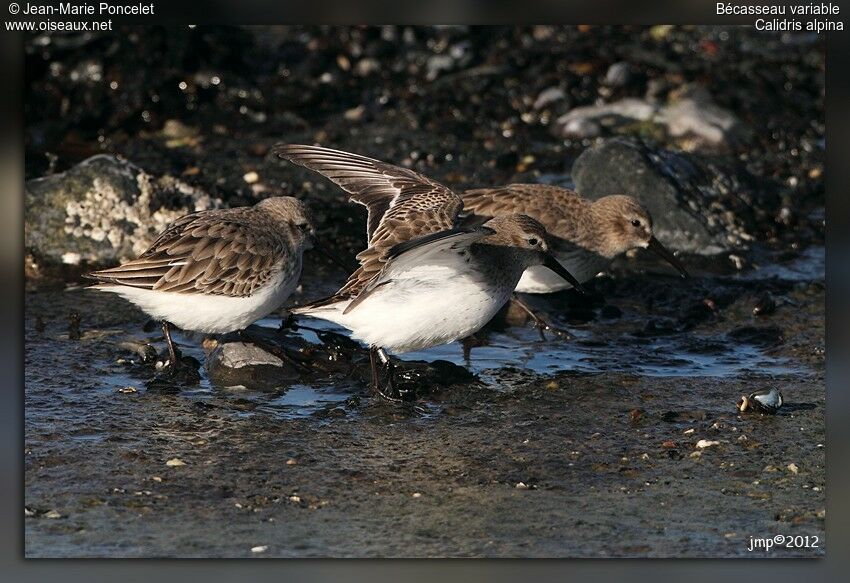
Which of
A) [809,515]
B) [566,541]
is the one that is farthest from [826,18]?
[566,541]

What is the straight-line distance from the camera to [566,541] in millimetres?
5293

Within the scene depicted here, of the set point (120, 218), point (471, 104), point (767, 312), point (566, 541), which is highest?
point (471, 104)

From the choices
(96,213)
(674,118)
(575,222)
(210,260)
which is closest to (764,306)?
(575,222)

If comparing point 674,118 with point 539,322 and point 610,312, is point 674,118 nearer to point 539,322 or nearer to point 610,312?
point 610,312

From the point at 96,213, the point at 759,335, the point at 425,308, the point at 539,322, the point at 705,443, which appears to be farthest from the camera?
the point at 96,213

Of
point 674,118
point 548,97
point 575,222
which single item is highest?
point 548,97

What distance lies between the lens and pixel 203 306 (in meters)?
7.14

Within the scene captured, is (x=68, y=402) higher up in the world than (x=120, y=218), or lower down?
lower down

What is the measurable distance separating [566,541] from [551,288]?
345 cm

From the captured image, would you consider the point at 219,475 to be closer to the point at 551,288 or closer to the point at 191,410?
the point at 191,410

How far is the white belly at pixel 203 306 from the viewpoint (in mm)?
7137

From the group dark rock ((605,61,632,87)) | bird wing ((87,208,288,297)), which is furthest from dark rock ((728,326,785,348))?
dark rock ((605,61,632,87))

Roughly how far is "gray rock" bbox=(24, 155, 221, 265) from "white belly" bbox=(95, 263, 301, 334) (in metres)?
2.00

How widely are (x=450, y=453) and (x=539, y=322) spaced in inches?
90.7
